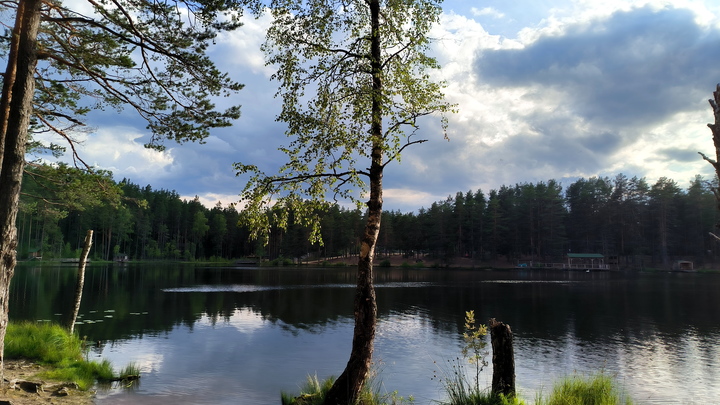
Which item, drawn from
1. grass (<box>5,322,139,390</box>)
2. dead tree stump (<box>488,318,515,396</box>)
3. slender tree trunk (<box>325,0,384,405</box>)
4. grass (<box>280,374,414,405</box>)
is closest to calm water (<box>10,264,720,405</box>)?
grass (<box>5,322,139,390</box>)

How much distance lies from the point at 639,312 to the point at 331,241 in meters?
91.0

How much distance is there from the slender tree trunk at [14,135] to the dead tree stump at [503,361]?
9.20 metres

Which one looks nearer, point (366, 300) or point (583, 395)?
point (583, 395)

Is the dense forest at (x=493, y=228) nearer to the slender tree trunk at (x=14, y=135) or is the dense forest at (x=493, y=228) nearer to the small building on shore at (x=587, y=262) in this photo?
the small building on shore at (x=587, y=262)

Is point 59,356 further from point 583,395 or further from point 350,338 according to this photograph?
point 583,395

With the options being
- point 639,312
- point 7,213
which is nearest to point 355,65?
point 7,213

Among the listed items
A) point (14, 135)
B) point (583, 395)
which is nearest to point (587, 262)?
point (583, 395)

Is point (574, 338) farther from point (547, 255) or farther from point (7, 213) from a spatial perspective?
point (547, 255)

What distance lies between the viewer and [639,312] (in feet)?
104

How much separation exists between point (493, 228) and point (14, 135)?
101 m

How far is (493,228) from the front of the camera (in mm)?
102625

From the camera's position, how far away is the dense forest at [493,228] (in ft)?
312

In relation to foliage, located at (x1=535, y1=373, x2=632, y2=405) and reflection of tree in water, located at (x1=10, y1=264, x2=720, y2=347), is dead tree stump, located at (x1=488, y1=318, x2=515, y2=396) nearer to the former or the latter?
foliage, located at (x1=535, y1=373, x2=632, y2=405)

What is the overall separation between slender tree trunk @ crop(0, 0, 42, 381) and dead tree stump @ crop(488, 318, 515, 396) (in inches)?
362
